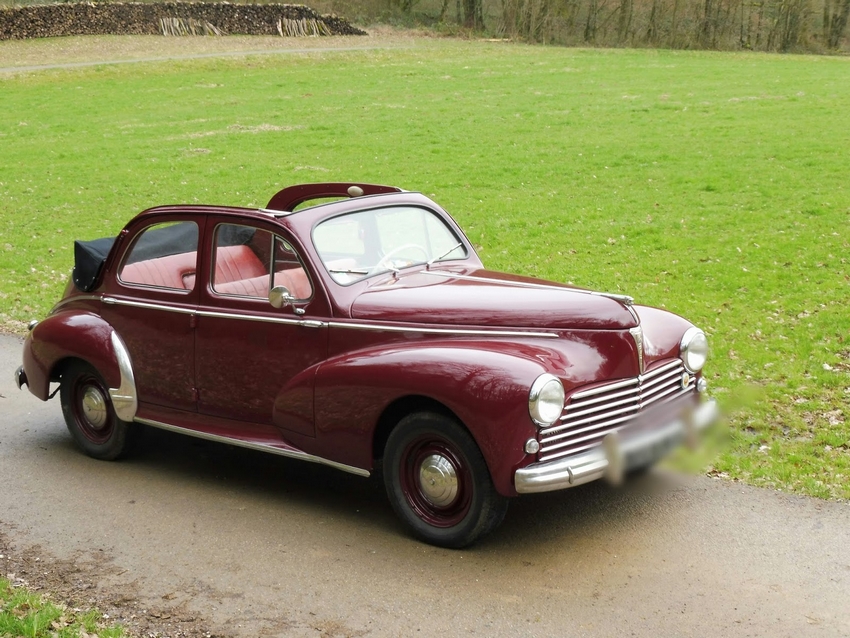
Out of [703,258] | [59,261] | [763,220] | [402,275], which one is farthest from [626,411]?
[59,261]

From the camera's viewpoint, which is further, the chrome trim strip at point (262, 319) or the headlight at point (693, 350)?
the headlight at point (693, 350)

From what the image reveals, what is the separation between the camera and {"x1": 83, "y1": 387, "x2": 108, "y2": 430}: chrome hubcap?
665 cm

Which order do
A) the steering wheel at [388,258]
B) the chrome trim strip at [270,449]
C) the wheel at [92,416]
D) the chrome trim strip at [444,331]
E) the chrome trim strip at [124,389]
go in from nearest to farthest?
the chrome trim strip at [444,331], the chrome trim strip at [270,449], the steering wheel at [388,258], the chrome trim strip at [124,389], the wheel at [92,416]

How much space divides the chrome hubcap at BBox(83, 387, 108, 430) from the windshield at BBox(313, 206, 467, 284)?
82.3 inches

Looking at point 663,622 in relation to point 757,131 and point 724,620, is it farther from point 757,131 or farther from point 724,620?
point 757,131

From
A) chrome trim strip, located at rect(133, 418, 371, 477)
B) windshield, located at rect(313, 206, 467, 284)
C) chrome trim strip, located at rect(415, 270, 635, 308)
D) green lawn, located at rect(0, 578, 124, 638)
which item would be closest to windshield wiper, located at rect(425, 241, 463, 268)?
windshield, located at rect(313, 206, 467, 284)

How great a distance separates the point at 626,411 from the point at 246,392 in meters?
2.28

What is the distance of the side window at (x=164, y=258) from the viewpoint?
6293 mm

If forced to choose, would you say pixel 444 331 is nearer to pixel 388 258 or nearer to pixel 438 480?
pixel 438 480

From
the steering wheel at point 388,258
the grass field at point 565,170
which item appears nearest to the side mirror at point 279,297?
the steering wheel at point 388,258

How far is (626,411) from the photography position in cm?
510

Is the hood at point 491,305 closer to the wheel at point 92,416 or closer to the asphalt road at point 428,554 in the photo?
the asphalt road at point 428,554

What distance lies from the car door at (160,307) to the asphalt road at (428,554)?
632 mm

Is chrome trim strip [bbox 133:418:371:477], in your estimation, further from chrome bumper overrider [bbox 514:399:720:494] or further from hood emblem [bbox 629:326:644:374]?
hood emblem [bbox 629:326:644:374]
